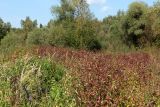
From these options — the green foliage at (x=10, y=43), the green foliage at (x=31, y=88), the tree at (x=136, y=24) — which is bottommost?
the green foliage at (x=31, y=88)

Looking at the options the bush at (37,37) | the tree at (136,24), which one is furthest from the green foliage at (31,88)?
the bush at (37,37)

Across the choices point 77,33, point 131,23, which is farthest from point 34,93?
point 131,23

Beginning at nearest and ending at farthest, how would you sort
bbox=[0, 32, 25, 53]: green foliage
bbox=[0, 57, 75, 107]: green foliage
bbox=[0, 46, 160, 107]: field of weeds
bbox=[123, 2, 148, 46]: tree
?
bbox=[0, 46, 160, 107]: field of weeds
bbox=[0, 57, 75, 107]: green foliage
bbox=[0, 32, 25, 53]: green foliage
bbox=[123, 2, 148, 46]: tree

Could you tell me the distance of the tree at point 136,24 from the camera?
39469 millimetres

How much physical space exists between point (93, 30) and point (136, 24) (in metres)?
5.71

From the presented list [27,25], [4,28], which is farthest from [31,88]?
[4,28]

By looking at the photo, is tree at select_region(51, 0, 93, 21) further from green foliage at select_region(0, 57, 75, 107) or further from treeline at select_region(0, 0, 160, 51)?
green foliage at select_region(0, 57, 75, 107)

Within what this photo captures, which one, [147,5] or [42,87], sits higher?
[147,5]

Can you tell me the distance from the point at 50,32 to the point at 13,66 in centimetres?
3005

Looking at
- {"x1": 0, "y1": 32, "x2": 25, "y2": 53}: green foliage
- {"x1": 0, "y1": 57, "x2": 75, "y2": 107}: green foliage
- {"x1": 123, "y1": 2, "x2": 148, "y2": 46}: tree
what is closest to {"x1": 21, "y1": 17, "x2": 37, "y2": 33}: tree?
{"x1": 0, "y1": 32, "x2": 25, "y2": 53}: green foliage

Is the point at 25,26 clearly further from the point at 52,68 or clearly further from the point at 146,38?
the point at 52,68

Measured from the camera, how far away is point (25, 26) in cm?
5784

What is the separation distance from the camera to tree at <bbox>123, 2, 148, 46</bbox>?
1554 inches

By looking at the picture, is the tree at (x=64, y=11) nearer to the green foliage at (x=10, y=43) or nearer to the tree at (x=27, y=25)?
the green foliage at (x=10, y=43)
